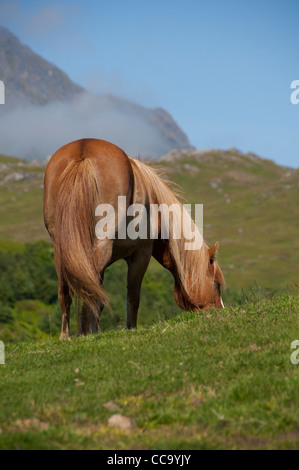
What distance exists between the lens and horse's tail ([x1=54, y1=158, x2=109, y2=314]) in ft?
26.8

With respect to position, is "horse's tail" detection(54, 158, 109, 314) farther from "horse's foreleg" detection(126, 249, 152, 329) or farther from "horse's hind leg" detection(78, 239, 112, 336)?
"horse's foreleg" detection(126, 249, 152, 329)

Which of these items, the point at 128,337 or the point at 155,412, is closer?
the point at 155,412

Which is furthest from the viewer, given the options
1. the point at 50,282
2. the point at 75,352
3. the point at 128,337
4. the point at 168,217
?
the point at 50,282

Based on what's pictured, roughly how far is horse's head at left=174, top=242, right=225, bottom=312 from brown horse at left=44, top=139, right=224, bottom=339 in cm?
89

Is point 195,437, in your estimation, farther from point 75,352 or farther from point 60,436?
point 75,352

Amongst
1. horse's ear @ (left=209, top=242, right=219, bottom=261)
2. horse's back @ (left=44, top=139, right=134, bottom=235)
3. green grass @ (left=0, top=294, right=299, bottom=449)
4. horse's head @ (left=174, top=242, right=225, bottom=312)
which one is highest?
horse's back @ (left=44, top=139, right=134, bottom=235)

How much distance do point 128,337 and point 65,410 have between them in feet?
11.1

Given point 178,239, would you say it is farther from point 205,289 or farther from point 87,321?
point 87,321

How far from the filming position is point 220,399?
555cm

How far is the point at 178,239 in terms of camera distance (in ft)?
37.3

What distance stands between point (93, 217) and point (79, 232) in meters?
0.42

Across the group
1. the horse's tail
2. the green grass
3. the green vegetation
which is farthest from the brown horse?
the green grass
